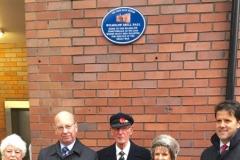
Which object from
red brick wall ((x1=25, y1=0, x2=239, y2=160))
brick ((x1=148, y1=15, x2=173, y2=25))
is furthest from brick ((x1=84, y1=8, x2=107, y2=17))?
brick ((x1=148, y1=15, x2=173, y2=25))

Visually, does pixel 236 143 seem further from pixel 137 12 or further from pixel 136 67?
pixel 137 12

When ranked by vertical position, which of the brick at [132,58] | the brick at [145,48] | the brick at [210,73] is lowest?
the brick at [210,73]

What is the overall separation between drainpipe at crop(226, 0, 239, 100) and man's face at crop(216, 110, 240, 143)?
0.64m

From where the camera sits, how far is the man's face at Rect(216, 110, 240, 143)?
2533 millimetres

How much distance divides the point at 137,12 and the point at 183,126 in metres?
1.16

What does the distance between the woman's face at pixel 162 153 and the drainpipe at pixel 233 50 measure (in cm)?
93

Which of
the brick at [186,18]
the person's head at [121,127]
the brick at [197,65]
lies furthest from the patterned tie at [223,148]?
the brick at [186,18]

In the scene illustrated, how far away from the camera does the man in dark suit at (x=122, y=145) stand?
2869 millimetres

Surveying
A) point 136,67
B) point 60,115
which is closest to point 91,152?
point 60,115

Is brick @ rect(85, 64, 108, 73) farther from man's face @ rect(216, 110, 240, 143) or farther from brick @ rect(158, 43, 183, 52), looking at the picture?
man's face @ rect(216, 110, 240, 143)

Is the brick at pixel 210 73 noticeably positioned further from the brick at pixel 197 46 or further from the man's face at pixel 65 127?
the man's face at pixel 65 127

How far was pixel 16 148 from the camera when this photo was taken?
2875mm

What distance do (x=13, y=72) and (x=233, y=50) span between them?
4883 millimetres

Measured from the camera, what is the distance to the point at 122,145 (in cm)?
293
